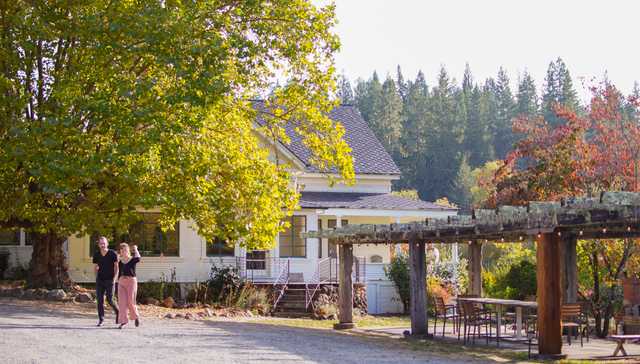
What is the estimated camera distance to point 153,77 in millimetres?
24656

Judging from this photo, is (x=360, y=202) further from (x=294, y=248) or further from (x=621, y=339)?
(x=621, y=339)

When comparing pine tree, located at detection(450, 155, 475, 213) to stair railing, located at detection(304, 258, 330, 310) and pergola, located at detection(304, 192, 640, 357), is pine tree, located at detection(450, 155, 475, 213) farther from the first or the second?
pergola, located at detection(304, 192, 640, 357)

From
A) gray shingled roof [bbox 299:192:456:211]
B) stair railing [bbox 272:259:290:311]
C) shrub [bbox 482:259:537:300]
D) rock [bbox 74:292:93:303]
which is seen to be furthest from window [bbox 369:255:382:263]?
rock [bbox 74:292:93:303]

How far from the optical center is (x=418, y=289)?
2308cm

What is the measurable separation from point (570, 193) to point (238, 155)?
10573 mm

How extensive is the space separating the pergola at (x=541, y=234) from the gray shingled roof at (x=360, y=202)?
836 centimetres

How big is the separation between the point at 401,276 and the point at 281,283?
435cm

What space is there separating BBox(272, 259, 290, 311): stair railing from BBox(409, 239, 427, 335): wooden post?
30.0 feet

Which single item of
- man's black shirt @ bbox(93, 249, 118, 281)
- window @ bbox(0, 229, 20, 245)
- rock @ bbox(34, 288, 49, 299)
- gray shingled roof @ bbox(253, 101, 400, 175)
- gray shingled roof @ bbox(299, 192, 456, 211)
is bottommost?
rock @ bbox(34, 288, 49, 299)

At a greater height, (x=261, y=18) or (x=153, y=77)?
(x=261, y=18)

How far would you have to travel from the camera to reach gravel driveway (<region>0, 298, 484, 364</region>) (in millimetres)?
15453

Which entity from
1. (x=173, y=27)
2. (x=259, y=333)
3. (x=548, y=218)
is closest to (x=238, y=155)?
(x=173, y=27)

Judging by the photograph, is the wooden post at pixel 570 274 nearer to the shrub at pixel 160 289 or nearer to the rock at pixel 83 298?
the rock at pixel 83 298

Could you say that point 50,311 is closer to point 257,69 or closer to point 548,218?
point 257,69
